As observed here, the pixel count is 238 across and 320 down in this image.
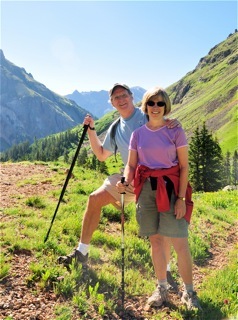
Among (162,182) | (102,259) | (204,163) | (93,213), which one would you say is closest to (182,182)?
(162,182)

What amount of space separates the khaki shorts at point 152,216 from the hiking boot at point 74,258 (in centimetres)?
165

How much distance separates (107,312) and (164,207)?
6.85 ft

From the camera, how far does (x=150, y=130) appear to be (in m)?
5.78

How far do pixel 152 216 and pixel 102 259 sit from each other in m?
2.31

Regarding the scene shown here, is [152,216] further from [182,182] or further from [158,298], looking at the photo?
[158,298]

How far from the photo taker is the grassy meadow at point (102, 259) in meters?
5.80

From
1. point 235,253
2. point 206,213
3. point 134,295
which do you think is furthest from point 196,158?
point 134,295

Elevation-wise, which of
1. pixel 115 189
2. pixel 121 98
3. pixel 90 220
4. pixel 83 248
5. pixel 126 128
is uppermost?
pixel 121 98

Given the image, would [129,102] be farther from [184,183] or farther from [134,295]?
[134,295]

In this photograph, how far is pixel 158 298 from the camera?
5.96m

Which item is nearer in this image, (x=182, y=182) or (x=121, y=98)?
(x=182, y=182)

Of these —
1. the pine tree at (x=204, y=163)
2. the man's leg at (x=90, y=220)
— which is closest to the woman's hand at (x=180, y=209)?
the man's leg at (x=90, y=220)

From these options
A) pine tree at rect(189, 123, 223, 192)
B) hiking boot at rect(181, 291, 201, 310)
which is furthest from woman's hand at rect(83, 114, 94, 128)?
pine tree at rect(189, 123, 223, 192)

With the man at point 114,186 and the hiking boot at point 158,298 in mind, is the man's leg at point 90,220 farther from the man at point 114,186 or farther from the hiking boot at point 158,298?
the hiking boot at point 158,298
